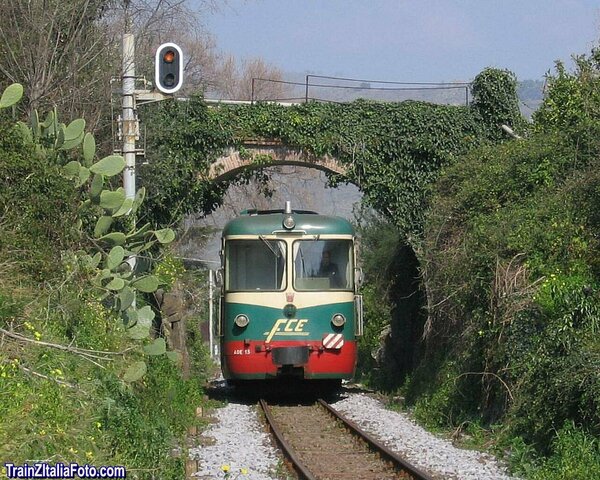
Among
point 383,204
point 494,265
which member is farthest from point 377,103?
point 494,265

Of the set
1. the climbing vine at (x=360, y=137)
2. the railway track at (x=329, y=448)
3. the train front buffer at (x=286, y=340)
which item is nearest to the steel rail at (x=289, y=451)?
the railway track at (x=329, y=448)

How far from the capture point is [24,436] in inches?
272

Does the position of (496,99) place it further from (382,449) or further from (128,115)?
(382,449)

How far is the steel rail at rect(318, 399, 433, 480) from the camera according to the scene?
10.3m

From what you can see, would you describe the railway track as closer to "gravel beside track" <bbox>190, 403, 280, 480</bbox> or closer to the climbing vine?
"gravel beside track" <bbox>190, 403, 280, 480</bbox>

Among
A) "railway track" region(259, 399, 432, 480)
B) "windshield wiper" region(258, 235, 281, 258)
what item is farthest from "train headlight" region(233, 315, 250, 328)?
"railway track" region(259, 399, 432, 480)

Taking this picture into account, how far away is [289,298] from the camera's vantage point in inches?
682

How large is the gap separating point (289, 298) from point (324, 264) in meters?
0.91

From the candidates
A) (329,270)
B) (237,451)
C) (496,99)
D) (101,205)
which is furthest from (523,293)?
(496,99)

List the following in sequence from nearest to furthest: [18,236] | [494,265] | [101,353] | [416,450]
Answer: [101,353] → [18,236] → [416,450] → [494,265]

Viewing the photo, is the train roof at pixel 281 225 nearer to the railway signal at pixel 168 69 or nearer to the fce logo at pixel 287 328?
the fce logo at pixel 287 328

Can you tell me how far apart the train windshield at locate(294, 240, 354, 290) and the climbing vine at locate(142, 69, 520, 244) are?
3.53 meters

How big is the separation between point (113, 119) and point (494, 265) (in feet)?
23.2

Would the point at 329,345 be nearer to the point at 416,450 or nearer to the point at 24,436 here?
the point at 416,450
